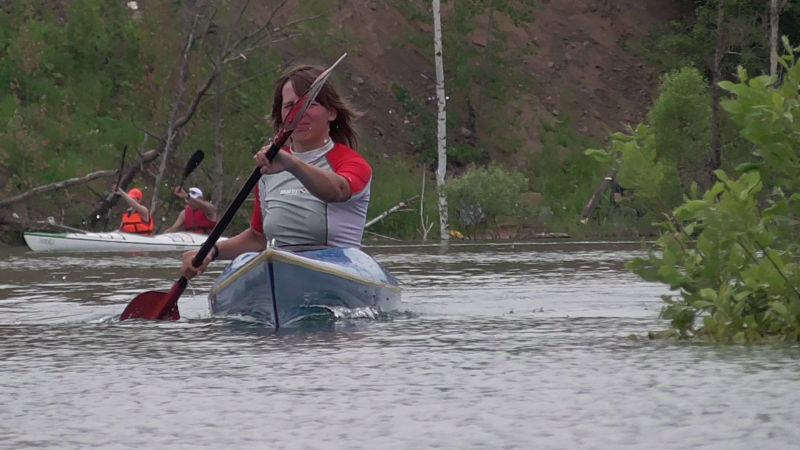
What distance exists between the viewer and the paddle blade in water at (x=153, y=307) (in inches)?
488

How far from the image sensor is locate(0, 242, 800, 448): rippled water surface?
6.35 m

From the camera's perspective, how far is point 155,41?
3991 cm

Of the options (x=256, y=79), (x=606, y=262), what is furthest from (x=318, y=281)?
(x=256, y=79)

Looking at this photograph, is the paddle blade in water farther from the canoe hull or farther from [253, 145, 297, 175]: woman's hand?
[253, 145, 297, 175]: woman's hand

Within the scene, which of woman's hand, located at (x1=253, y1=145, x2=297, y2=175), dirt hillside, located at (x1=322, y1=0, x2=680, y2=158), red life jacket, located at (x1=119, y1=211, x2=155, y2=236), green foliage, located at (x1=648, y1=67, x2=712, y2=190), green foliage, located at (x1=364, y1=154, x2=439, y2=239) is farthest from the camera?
Answer: dirt hillside, located at (x1=322, y1=0, x2=680, y2=158)

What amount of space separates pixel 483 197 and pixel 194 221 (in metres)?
6.61

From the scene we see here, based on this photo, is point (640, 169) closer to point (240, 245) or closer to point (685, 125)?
point (240, 245)

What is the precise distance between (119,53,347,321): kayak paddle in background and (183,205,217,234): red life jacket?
61.1 feet

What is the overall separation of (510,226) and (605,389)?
28655mm

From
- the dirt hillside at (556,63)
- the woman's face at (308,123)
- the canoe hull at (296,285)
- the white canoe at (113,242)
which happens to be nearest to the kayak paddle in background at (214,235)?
the woman's face at (308,123)

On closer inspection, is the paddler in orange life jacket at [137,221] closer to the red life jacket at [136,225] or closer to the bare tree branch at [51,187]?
the red life jacket at [136,225]

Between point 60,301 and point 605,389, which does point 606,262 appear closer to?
point 60,301

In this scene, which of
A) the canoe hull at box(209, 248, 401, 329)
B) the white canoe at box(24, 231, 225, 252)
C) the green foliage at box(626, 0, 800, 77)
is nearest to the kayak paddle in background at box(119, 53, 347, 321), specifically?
the canoe hull at box(209, 248, 401, 329)

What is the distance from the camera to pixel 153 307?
12.6 metres
